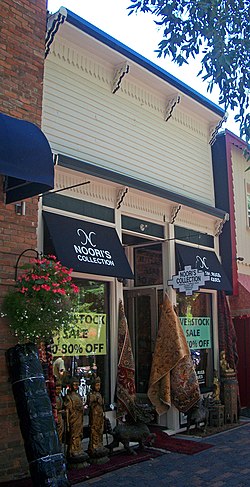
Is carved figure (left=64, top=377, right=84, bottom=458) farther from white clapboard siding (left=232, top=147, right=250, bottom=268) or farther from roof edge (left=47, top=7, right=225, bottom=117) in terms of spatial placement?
white clapboard siding (left=232, top=147, right=250, bottom=268)

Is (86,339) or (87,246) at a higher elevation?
(87,246)

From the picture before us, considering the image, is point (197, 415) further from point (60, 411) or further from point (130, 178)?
point (130, 178)

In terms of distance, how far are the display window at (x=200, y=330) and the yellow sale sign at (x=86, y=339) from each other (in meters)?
2.32

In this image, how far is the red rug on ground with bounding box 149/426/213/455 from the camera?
859 centimetres

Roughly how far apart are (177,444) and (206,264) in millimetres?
3904

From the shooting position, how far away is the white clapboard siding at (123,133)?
878cm

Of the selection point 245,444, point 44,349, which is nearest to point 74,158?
point 44,349

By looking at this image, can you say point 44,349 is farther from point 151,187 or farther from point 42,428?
point 151,187

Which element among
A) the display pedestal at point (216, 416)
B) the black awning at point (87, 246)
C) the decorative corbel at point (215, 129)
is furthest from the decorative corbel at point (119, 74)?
the display pedestal at point (216, 416)

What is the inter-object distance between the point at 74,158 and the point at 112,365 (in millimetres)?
3411

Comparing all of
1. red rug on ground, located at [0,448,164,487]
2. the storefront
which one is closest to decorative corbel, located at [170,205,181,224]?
the storefront

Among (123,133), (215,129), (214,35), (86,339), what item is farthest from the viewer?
(215,129)

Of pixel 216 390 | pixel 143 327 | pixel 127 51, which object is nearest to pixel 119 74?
pixel 127 51

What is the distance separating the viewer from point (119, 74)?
386 inches
